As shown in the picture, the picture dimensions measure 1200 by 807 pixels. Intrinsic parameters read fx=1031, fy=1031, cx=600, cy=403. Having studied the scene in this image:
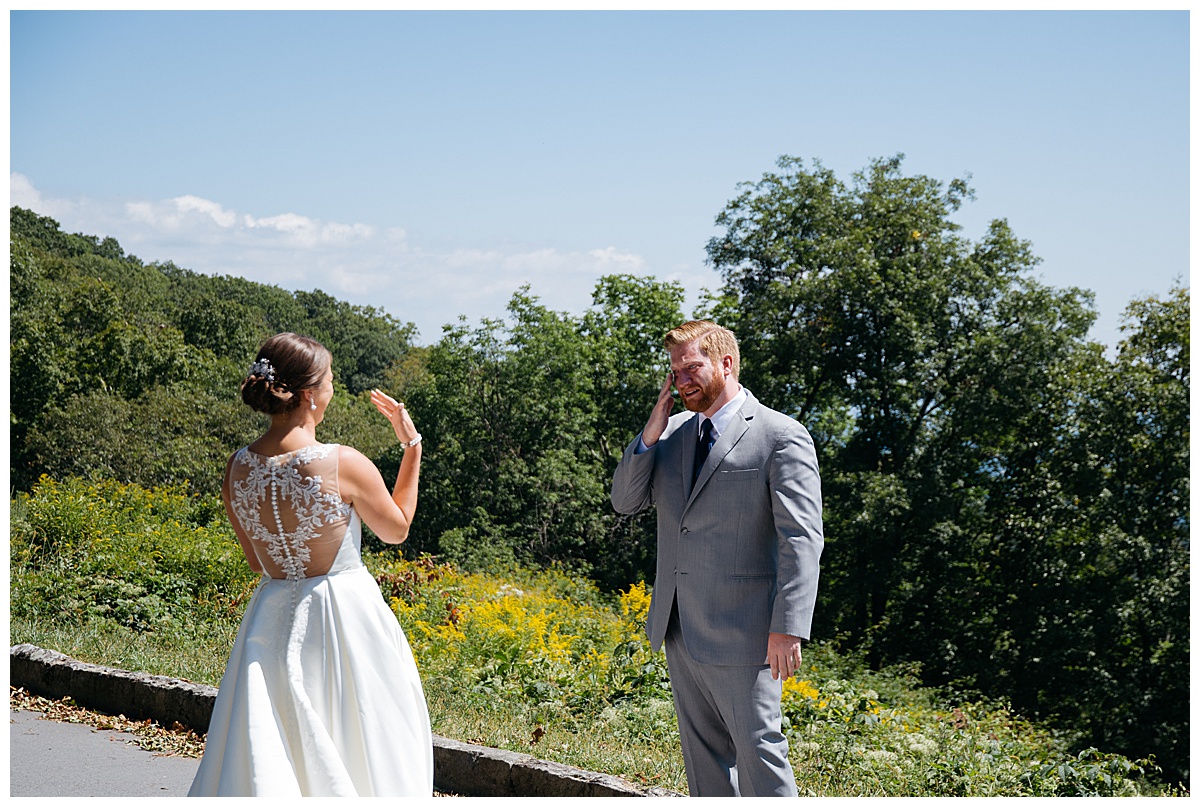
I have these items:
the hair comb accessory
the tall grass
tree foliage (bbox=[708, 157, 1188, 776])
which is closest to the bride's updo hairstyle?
the hair comb accessory

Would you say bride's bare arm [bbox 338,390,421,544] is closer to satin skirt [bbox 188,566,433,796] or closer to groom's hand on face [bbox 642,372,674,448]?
satin skirt [bbox 188,566,433,796]

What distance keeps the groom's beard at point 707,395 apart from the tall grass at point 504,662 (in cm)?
171

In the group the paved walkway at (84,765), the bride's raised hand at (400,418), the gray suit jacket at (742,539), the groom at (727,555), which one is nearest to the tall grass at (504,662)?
the paved walkway at (84,765)

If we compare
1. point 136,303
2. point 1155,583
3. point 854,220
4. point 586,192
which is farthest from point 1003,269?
point 136,303

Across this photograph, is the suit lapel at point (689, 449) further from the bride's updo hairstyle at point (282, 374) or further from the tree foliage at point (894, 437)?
the tree foliage at point (894, 437)

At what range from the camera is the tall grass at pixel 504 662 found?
479cm

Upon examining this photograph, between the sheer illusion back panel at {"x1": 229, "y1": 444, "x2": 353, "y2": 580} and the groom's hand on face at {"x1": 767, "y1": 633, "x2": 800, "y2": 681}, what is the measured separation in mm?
1344

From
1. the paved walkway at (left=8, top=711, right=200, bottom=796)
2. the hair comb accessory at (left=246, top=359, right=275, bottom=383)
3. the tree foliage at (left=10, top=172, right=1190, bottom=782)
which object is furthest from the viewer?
the tree foliage at (left=10, top=172, right=1190, bottom=782)

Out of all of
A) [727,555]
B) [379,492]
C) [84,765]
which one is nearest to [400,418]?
[379,492]

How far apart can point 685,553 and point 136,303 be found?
3365 centimetres

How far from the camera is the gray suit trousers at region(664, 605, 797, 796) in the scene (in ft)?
10.1

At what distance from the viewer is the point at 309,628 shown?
10.4 ft

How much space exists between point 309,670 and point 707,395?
1497 mm

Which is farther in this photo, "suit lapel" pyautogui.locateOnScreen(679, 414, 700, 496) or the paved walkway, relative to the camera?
the paved walkway
